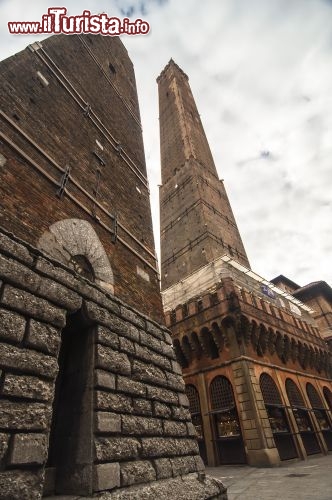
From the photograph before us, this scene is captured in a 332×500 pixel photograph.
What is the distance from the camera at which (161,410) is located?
347 cm

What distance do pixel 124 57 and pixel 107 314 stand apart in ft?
36.9

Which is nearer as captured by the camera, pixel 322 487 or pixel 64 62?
pixel 322 487

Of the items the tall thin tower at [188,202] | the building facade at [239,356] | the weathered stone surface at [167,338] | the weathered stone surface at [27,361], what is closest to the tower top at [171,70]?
the tall thin tower at [188,202]

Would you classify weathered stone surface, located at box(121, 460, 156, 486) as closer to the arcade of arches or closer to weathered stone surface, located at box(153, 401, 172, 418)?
weathered stone surface, located at box(153, 401, 172, 418)

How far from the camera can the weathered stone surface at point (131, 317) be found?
382cm

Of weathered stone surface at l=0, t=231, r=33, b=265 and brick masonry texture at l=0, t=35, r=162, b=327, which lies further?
brick masonry texture at l=0, t=35, r=162, b=327

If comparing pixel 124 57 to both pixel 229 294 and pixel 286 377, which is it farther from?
pixel 286 377

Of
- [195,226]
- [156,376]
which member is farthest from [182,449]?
[195,226]

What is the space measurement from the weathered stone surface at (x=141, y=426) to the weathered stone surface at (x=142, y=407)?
60 mm

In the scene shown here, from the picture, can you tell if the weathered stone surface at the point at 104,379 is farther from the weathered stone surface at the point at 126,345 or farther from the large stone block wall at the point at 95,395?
the weathered stone surface at the point at 126,345

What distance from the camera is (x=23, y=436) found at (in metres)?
1.97

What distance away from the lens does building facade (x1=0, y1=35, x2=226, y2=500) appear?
7.35ft

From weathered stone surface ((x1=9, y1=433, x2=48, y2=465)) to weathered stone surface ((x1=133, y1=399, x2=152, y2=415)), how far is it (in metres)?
1.20

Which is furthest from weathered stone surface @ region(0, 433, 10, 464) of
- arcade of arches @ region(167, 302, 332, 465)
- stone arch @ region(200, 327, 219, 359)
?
stone arch @ region(200, 327, 219, 359)
